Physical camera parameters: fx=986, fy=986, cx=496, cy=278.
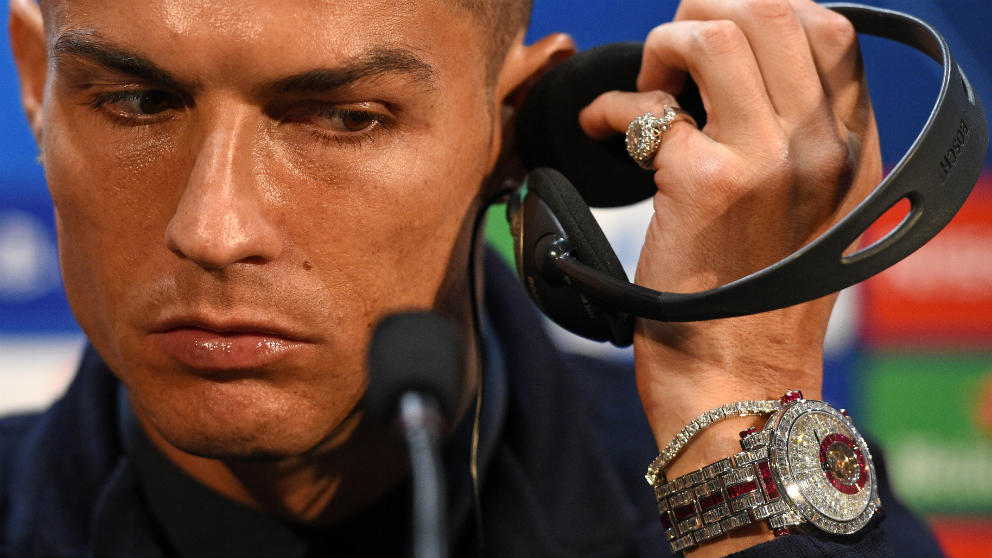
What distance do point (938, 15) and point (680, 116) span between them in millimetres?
1022

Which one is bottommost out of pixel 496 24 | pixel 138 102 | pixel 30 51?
pixel 138 102

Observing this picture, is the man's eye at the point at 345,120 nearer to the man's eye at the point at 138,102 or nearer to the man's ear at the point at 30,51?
the man's eye at the point at 138,102

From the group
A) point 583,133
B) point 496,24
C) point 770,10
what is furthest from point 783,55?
point 496,24

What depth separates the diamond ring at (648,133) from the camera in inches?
49.9

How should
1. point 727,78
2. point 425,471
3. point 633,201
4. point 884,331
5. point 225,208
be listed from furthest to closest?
point 884,331, point 633,201, point 727,78, point 225,208, point 425,471

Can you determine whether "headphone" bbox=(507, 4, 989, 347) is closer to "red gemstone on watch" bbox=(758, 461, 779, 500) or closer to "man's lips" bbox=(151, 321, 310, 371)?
"red gemstone on watch" bbox=(758, 461, 779, 500)

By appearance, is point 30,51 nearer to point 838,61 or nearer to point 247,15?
point 247,15

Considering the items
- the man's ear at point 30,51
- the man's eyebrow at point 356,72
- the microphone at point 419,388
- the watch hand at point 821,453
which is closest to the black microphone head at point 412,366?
the microphone at point 419,388

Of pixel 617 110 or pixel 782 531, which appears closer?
pixel 782 531

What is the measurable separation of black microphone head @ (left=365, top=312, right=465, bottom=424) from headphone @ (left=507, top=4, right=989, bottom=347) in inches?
12.3

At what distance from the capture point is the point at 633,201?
142 cm

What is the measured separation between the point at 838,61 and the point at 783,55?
0.29 ft

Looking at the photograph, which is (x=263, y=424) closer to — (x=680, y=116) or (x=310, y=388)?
(x=310, y=388)

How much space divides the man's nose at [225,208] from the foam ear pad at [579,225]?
34cm
